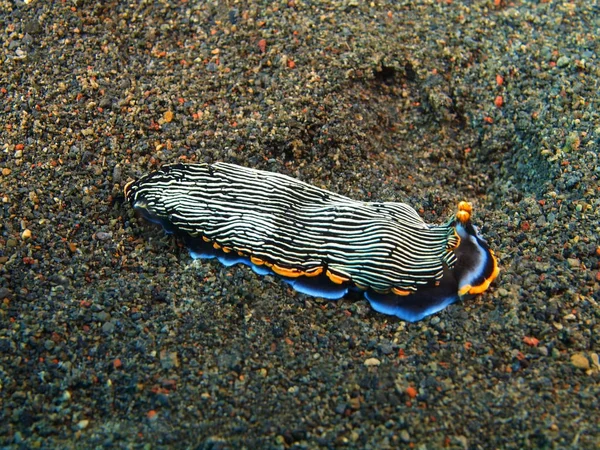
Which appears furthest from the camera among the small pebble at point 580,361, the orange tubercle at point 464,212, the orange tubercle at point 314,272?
the orange tubercle at point 314,272

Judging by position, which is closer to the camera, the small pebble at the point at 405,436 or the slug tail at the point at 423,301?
the small pebble at the point at 405,436

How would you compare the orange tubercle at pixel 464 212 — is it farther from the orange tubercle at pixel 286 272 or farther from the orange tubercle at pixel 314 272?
the orange tubercle at pixel 286 272

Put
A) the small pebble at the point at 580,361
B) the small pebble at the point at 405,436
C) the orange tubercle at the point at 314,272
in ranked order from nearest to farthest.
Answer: the small pebble at the point at 405,436 < the small pebble at the point at 580,361 < the orange tubercle at the point at 314,272

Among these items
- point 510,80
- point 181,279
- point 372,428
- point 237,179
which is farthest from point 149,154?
point 510,80

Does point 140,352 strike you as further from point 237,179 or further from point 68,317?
point 237,179

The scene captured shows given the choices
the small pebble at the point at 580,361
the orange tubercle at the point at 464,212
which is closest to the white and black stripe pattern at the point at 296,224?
the orange tubercle at the point at 464,212

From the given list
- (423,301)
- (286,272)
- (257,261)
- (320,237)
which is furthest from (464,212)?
(257,261)

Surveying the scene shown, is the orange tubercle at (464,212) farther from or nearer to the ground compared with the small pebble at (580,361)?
farther from the ground

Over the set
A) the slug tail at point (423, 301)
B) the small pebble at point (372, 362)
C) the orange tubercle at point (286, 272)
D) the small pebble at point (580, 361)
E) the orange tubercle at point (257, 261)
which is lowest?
the small pebble at point (372, 362)
